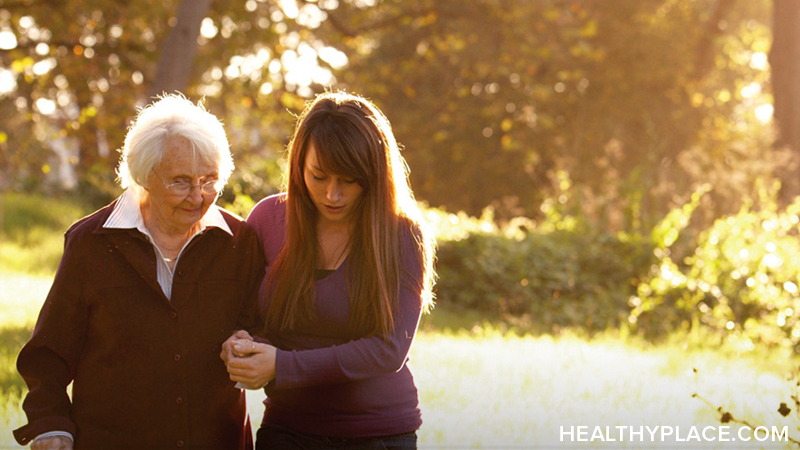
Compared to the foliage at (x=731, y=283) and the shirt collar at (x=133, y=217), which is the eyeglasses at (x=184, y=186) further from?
the foliage at (x=731, y=283)

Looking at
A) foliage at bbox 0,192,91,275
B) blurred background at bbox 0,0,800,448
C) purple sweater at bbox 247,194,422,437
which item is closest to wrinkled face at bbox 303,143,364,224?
purple sweater at bbox 247,194,422,437

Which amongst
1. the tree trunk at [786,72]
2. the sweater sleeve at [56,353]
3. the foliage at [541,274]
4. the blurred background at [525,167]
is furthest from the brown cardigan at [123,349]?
the tree trunk at [786,72]

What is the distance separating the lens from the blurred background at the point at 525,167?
24.6ft

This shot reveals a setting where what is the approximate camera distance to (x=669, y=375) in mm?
6770

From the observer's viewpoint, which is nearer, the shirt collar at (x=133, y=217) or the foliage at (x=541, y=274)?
the shirt collar at (x=133, y=217)

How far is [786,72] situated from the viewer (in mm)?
17188

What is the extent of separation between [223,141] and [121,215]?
0.44 m

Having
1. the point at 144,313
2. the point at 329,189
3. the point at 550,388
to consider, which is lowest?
the point at 550,388

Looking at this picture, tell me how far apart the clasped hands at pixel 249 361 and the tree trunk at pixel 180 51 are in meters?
7.12

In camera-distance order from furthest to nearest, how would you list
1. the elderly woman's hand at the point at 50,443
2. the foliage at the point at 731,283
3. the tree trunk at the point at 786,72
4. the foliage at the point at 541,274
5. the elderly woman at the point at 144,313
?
the tree trunk at the point at 786,72
the foliage at the point at 541,274
the foliage at the point at 731,283
the elderly woman at the point at 144,313
the elderly woman's hand at the point at 50,443

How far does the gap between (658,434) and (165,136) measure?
12.2 ft

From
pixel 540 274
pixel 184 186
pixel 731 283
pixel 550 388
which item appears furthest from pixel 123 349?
pixel 540 274

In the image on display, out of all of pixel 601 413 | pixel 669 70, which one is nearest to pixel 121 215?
pixel 601 413

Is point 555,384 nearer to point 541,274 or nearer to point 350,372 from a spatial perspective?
point 350,372
